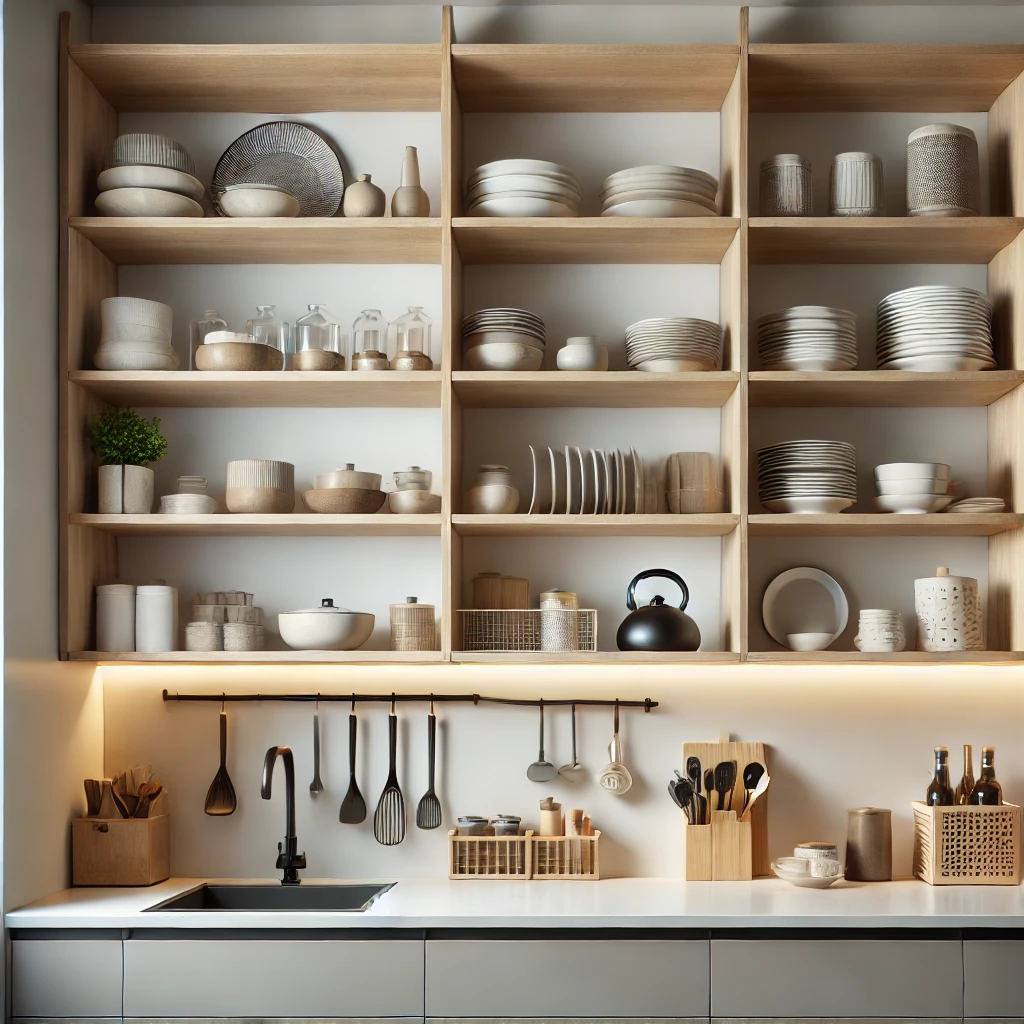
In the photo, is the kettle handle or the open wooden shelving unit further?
the kettle handle

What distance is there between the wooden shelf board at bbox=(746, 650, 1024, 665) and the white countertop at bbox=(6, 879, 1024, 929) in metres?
0.55

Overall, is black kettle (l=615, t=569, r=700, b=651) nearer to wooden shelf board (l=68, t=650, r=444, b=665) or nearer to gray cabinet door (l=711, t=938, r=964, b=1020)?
wooden shelf board (l=68, t=650, r=444, b=665)

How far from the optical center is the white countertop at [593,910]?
235 centimetres

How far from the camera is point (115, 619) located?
2.73m

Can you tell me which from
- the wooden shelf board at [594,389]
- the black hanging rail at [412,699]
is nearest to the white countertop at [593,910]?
the black hanging rail at [412,699]

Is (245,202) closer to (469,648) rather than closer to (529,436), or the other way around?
(529,436)

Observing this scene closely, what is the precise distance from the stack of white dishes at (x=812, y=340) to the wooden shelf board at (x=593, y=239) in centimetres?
27

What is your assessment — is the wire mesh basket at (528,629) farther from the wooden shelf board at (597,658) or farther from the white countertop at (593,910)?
the white countertop at (593,910)

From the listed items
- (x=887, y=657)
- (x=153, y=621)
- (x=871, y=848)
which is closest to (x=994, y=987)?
(x=871, y=848)

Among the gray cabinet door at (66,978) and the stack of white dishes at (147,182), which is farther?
the stack of white dishes at (147,182)

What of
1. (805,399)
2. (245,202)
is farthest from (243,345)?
(805,399)

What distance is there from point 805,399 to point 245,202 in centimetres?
154

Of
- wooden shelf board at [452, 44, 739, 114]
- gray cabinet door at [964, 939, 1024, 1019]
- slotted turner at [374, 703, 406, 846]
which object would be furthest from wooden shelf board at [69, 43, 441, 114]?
gray cabinet door at [964, 939, 1024, 1019]

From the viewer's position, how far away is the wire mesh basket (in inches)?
106
